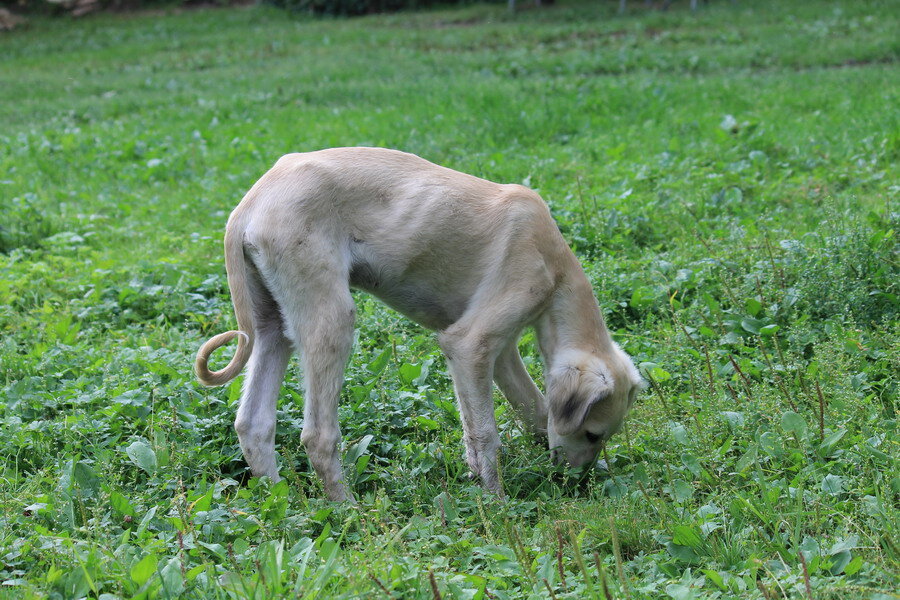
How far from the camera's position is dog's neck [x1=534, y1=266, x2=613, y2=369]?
4.45m

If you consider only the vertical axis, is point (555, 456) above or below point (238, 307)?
below

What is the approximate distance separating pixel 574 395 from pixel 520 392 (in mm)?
518

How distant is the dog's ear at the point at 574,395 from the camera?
4.27m

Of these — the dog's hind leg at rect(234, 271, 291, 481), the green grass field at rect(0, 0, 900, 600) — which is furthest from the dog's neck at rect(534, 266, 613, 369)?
the dog's hind leg at rect(234, 271, 291, 481)

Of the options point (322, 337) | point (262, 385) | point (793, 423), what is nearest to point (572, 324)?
point (793, 423)

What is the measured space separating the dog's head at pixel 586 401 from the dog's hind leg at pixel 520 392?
0.29 m

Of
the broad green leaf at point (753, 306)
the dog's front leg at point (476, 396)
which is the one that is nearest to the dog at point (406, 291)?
A: the dog's front leg at point (476, 396)

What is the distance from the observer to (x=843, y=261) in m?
5.72

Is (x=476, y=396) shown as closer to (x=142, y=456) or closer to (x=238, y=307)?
(x=238, y=307)

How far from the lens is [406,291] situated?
454cm

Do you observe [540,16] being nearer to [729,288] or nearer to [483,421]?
[729,288]

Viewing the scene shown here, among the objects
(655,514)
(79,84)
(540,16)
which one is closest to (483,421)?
(655,514)

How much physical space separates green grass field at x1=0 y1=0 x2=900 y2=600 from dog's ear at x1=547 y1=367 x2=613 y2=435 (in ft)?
0.86

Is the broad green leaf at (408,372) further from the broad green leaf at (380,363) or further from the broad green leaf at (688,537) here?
the broad green leaf at (688,537)
